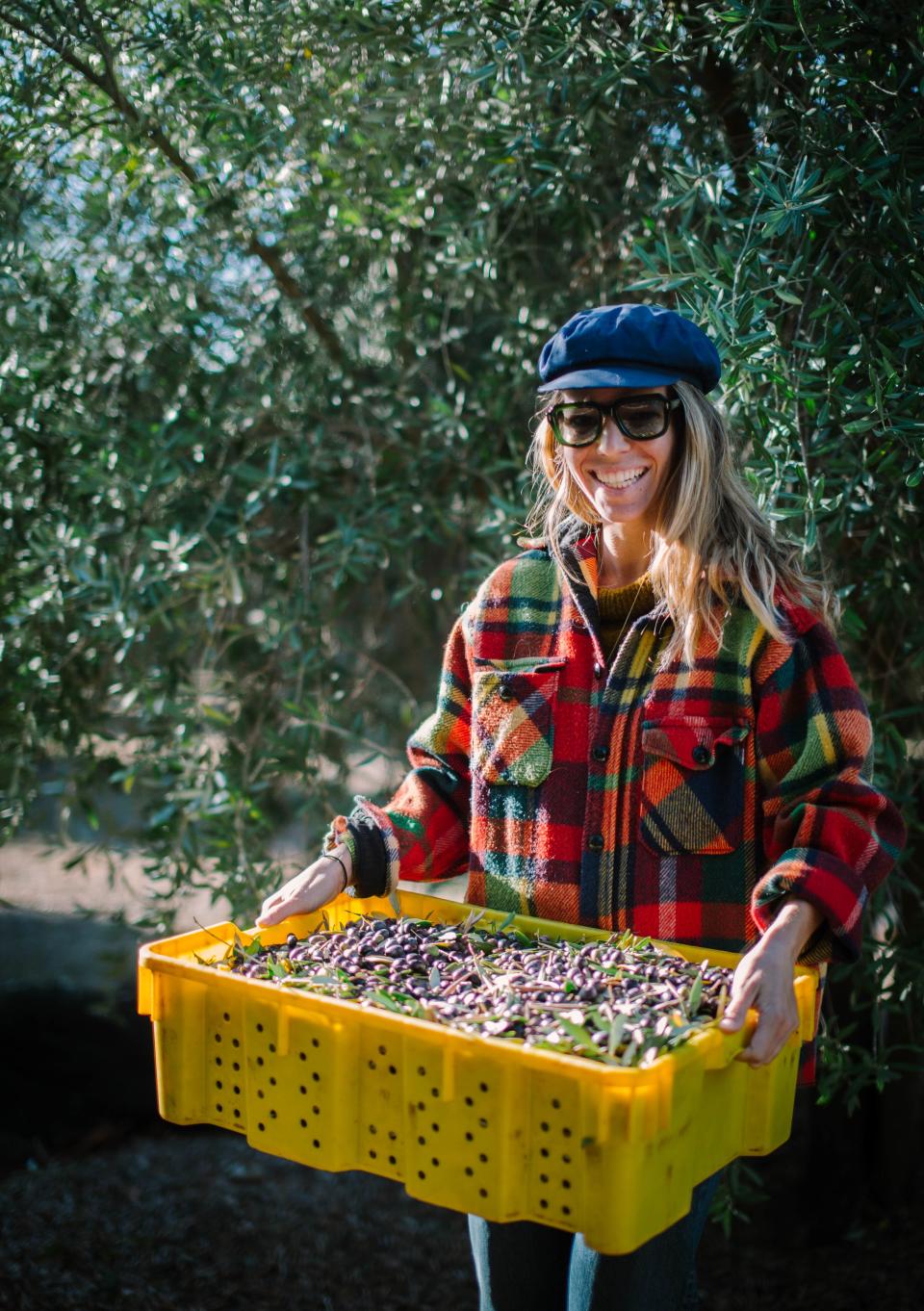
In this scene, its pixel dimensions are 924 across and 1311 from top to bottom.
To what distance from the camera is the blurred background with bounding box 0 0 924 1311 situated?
247cm

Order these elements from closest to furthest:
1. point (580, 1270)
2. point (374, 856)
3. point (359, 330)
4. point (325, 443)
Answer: point (580, 1270)
point (374, 856)
point (325, 443)
point (359, 330)

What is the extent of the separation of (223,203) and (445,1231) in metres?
2.59

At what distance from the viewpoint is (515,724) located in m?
1.93

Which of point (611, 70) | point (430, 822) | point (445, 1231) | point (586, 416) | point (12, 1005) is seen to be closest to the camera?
point (586, 416)

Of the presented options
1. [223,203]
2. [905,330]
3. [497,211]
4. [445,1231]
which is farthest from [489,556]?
[445,1231]

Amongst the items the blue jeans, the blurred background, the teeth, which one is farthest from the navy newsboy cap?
the blue jeans

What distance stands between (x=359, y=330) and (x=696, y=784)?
1.93 metres

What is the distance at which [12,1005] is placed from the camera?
437cm

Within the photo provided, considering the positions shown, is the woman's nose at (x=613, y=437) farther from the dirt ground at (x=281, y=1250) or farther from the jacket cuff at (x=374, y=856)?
the dirt ground at (x=281, y=1250)

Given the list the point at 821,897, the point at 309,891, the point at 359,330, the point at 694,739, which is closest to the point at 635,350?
the point at 694,739

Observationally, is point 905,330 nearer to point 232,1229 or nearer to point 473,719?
point 473,719

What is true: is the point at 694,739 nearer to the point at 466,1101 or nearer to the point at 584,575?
the point at 584,575

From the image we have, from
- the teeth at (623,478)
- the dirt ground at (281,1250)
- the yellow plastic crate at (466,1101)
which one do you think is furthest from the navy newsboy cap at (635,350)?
the dirt ground at (281,1250)

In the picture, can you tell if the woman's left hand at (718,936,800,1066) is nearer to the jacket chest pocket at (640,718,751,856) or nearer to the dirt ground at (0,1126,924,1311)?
the jacket chest pocket at (640,718,751,856)
